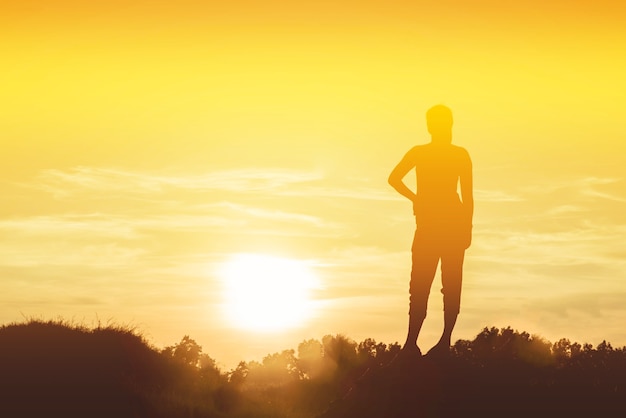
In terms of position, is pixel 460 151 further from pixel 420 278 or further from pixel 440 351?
pixel 440 351

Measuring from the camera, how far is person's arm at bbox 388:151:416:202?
21172 millimetres

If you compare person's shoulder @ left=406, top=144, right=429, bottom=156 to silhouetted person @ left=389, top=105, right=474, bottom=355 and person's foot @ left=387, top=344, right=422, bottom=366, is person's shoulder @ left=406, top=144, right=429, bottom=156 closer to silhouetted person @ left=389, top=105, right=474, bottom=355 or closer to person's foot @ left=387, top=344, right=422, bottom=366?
silhouetted person @ left=389, top=105, right=474, bottom=355

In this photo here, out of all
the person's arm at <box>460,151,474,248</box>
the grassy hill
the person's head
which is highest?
the person's head

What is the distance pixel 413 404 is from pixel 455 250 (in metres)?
3.63

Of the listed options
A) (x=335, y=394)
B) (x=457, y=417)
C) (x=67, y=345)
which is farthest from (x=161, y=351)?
(x=457, y=417)

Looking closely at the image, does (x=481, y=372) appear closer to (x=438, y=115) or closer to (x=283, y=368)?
(x=438, y=115)

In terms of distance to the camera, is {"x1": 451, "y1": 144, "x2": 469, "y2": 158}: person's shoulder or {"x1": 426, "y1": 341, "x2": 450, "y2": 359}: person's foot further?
{"x1": 426, "y1": 341, "x2": 450, "y2": 359}: person's foot

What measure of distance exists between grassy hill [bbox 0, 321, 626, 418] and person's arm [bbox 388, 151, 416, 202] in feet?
12.5

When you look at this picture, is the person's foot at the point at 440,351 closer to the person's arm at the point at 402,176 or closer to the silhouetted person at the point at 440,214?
the silhouetted person at the point at 440,214

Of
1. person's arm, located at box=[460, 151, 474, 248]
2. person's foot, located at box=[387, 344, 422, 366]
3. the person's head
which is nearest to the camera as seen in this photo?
the person's head

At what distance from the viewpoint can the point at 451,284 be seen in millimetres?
21047

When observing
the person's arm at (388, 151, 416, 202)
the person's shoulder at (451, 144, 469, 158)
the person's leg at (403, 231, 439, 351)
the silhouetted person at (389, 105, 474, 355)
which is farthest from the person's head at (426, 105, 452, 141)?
the person's leg at (403, 231, 439, 351)

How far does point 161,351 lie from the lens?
1183 inches

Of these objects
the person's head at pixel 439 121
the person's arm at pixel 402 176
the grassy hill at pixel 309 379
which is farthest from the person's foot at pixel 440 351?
the person's head at pixel 439 121
